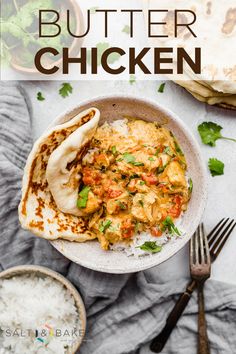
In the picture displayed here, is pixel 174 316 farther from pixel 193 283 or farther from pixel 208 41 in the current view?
pixel 208 41

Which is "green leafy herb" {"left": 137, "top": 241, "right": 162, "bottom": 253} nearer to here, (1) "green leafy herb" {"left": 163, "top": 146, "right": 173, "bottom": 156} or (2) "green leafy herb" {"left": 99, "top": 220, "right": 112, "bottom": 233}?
(2) "green leafy herb" {"left": 99, "top": 220, "right": 112, "bottom": 233}

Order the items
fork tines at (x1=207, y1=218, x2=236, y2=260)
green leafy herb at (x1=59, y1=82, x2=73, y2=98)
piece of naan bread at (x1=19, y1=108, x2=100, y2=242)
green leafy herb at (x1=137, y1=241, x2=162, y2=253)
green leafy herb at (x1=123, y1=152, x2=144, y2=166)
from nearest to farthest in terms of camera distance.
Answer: piece of naan bread at (x1=19, y1=108, x2=100, y2=242) → green leafy herb at (x1=123, y1=152, x2=144, y2=166) → green leafy herb at (x1=137, y1=241, x2=162, y2=253) → fork tines at (x1=207, y1=218, x2=236, y2=260) → green leafy herb at (x1=59, y1=82, x2=73, y2=98)

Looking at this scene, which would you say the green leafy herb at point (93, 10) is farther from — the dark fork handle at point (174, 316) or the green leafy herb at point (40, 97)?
the dark fork handle at point (174, 316)

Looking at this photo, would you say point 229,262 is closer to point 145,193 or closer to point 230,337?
point 230,337

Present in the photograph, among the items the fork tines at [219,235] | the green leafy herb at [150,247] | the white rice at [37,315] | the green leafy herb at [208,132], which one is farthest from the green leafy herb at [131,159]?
the white rice at [37,315]

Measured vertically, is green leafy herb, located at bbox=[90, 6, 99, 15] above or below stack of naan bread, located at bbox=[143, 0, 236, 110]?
above

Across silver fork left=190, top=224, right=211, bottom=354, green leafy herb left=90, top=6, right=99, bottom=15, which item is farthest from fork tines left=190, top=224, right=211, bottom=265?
green leafy herb left=90, top=6, right=99, bottom=15
